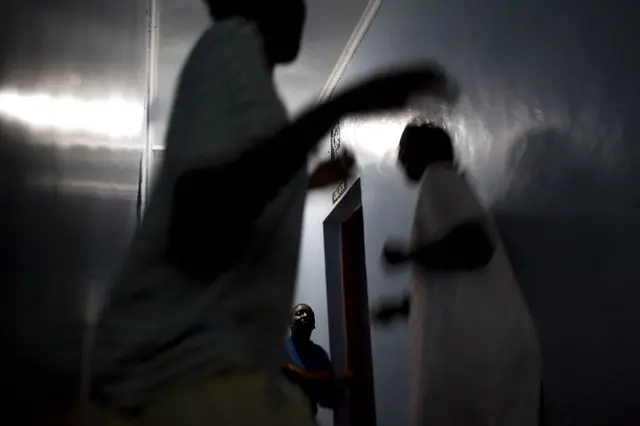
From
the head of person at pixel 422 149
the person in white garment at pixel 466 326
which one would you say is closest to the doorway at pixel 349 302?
the head of person at pixel 422 149

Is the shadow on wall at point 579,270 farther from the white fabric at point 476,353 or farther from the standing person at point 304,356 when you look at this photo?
the standing person at point 304,356

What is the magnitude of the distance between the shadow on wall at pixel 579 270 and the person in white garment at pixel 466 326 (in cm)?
6

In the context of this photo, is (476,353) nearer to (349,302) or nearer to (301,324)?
(301,324)

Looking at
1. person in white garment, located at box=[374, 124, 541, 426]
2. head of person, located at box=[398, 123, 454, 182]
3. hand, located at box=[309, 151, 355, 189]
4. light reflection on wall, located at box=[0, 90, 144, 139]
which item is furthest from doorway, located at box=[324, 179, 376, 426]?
hand, located at box=[309, 151, 355, 189]

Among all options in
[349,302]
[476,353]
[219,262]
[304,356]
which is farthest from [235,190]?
[349,302]

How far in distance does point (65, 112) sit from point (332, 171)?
1.13 ft

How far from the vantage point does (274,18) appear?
59 centimetres

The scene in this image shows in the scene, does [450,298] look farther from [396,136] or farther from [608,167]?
[396,136]

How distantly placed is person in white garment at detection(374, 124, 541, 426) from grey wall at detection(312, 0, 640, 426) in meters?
0.08

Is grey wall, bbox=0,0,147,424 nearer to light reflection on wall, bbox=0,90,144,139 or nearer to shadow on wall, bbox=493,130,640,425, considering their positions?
light reflection on wall, bbox=0,90,144,139

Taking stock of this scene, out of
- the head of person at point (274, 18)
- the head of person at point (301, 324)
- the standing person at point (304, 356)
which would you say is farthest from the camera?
the head of person at point (301, 324)

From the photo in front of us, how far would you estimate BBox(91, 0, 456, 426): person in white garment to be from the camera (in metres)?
0.44

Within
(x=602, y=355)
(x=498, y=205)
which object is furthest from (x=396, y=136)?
(x=602, y=355)

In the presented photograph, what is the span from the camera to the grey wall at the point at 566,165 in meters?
0.92
